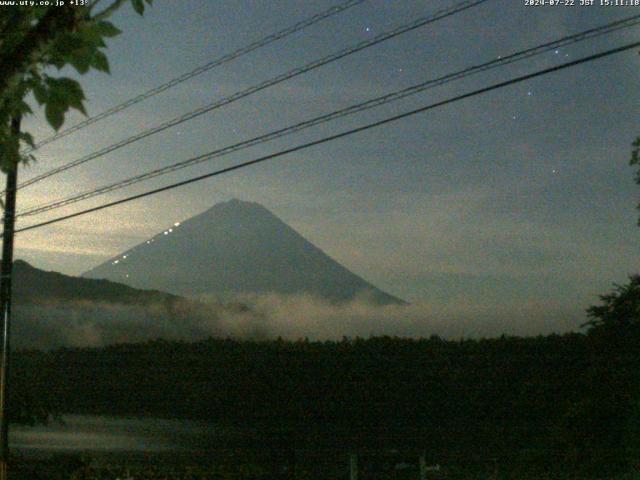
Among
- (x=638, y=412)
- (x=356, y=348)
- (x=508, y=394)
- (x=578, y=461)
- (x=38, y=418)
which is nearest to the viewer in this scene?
(x=38, y=418)

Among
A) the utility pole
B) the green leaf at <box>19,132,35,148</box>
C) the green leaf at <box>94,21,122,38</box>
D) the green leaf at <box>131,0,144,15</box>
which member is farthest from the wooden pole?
the green leaf at <box>94,21,122,38</box>

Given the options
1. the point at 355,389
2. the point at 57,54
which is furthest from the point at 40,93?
the point at 355,389

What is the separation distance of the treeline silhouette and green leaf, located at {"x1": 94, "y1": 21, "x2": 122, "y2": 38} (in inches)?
713

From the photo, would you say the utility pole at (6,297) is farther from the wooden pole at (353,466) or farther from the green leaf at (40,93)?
the green leaf at (40,93)

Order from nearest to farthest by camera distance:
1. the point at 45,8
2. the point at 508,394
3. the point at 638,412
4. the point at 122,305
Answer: the point at 45,8, the point at 638,412, the point at 508,394, the point at 122,305

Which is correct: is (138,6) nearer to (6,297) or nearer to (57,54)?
(57,54)

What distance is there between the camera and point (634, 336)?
17984 mm

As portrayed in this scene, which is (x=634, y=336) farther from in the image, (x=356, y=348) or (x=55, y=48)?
(x=55, y=48)

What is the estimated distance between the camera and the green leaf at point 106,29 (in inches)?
138

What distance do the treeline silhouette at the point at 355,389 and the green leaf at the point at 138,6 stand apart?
17.9 meters

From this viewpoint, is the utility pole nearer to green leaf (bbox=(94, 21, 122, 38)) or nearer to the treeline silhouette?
the treeline silhouette

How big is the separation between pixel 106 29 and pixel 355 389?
84.3 ft

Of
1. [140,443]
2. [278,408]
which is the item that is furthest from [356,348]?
[140,443]

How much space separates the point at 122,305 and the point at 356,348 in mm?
14235
